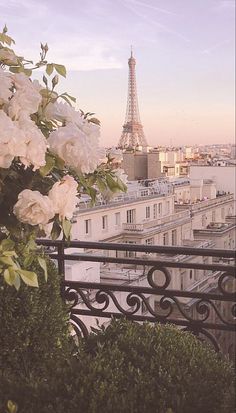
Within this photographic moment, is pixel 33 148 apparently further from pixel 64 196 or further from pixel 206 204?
pixel 206 204

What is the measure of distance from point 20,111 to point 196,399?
711mm

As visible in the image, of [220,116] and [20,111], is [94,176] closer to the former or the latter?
[20,111]

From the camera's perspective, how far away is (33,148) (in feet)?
3.82

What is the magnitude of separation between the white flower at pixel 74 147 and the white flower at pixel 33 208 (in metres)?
0.12

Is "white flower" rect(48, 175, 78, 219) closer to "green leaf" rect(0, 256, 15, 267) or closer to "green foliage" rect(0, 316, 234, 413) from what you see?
"green leaf" rect(0, 256, 15, 267)

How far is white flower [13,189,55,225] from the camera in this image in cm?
114

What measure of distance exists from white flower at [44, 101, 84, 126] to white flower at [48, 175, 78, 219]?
189 mm

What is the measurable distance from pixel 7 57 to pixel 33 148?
344 mm

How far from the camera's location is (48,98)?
54.2 inches

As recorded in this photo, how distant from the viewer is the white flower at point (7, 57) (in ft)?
4.53

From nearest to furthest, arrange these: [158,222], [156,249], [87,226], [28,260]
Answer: [28,260], [156,249], [87,226], [158,222]

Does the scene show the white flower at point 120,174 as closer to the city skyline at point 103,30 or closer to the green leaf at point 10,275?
the city skyline at point 103,30

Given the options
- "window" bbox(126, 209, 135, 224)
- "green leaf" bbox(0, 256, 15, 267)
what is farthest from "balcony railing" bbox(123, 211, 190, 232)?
"green leaf" bbox(0, 256, 15, 267)

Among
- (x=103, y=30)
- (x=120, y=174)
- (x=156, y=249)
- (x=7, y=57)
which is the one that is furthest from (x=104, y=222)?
(x=7, y=57)
